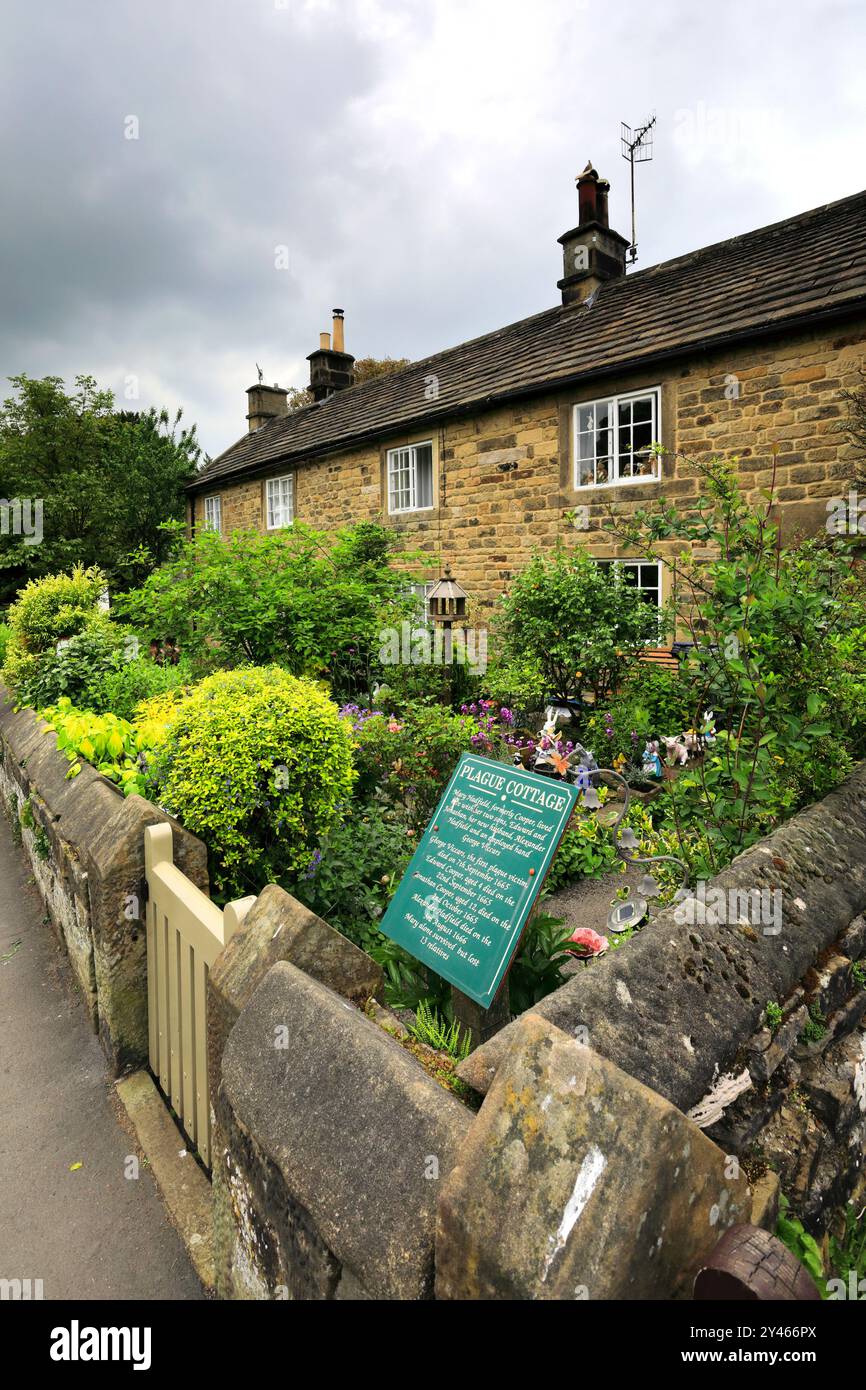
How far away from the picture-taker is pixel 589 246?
12734mm

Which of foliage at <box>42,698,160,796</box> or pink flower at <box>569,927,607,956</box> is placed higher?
foliage at <box>42,698,160,796</box>

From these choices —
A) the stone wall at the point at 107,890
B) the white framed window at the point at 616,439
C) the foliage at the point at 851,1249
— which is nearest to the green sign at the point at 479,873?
the stone wall at the point at 107,890

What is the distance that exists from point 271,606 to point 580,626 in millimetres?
3396

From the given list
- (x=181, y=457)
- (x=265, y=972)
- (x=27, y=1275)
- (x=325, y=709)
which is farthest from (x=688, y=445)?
(x=181, y=457)

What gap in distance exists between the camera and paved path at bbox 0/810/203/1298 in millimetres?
2480

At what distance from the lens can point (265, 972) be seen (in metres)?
2.25

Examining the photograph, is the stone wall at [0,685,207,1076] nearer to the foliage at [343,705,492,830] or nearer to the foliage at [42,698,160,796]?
the foliage at [42,698,160,796]

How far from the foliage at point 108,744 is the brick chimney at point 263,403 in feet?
65.8

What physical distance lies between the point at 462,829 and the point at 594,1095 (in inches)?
49.6

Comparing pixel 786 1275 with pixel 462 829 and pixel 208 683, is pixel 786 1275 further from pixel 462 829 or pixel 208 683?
pixel 208 683

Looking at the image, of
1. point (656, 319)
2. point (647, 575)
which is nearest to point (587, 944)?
point (647, 575)

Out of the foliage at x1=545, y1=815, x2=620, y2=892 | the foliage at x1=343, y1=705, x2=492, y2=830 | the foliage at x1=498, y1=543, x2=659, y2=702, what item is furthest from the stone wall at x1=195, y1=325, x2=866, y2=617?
the foliage at x1=545, y1=815, x2=620, y2=892

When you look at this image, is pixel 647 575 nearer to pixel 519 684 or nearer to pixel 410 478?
pixel 519 684

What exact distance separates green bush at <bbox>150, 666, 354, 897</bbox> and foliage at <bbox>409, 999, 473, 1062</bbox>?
1233 mm
